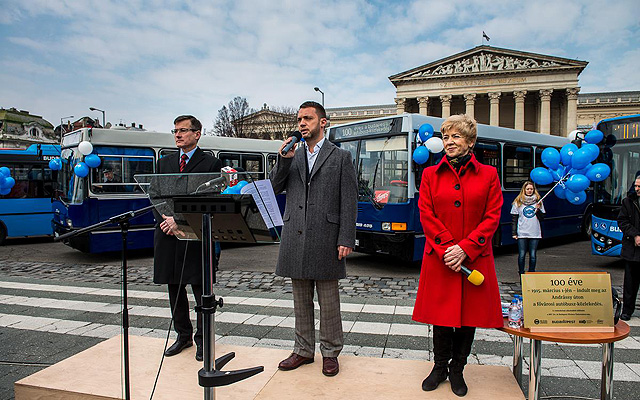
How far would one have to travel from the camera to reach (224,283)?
891cm

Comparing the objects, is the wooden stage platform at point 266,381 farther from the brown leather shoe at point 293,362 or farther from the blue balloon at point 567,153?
the blue balloon at point 567,153

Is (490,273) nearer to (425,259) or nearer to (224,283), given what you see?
(425,259)

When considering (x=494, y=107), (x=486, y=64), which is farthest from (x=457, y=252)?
(x=486, y=64)

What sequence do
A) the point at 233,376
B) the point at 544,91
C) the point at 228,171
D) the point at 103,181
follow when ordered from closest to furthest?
the point at 233,376, the point at 228,171, the point at 103,181, the point at 544,91

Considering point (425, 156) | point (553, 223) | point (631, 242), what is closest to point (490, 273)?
point (631, 242)

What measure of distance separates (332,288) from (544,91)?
6741 cm

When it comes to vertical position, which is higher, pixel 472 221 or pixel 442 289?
pixel 472 221

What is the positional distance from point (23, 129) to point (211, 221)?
265 ft

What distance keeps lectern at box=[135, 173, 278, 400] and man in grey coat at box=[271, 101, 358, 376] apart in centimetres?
82

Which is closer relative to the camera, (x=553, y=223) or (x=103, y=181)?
(x=103, y=181)

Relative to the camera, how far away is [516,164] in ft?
39.8

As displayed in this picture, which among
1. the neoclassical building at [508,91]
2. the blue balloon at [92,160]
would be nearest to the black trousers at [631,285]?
the blue balloon at [92,160]

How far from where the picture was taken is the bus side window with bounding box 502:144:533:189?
1179 centimetres

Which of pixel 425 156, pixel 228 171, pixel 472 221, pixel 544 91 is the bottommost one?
pixel 472 221
